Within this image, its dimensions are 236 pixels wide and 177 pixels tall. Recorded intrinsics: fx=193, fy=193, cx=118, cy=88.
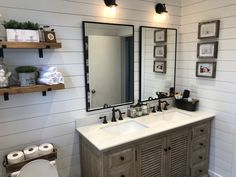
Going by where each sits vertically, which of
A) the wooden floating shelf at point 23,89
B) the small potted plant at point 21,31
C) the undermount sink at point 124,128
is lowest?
the undermount sink at point 124,128

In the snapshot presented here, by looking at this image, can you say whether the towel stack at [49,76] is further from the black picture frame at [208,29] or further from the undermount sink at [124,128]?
the black picture frame at [208,29]

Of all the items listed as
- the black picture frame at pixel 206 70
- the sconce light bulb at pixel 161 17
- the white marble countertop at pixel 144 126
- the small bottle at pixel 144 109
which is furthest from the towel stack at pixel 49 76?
the black picture frame at pixel 206 70

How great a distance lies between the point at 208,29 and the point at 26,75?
2.08m

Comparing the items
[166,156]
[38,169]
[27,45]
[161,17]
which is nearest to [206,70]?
[161,17]

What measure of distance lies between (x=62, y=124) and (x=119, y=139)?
0.64m

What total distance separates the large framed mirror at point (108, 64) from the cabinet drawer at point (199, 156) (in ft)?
3.32

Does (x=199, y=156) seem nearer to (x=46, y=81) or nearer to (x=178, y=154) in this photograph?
(x=178, y=154)

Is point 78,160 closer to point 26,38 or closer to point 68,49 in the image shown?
point 68,49

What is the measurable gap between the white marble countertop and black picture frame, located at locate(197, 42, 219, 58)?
0.73 meters

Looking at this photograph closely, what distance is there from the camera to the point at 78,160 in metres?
2.12

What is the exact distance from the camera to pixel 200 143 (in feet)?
7.76

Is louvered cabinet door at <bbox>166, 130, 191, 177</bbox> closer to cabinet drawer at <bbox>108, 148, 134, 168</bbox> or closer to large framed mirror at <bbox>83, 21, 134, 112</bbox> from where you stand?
cabinet drawer at <bbox>108, 148, 134, 168</bbox>

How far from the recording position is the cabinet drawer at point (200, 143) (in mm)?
2311

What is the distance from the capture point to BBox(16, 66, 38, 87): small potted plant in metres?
1.58
